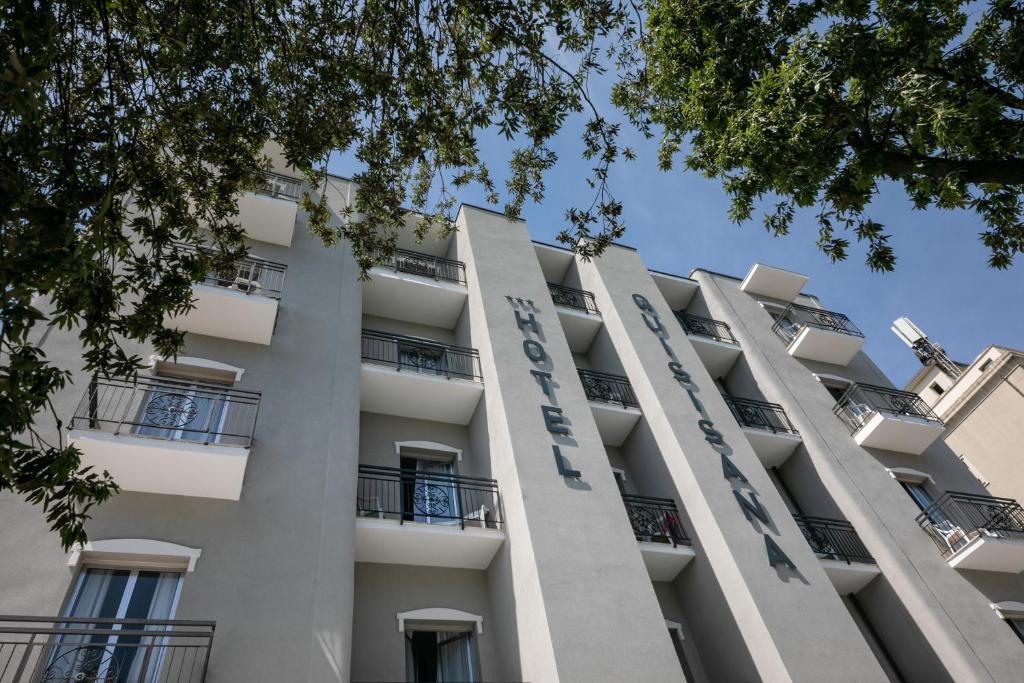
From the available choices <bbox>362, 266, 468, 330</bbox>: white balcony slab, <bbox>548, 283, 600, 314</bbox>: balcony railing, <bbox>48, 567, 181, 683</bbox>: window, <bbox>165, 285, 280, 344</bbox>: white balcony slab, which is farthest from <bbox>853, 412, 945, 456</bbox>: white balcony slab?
<bbox>48, 567, 181, 683</bbox>: window

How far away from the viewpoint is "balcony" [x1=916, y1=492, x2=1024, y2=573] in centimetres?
1371

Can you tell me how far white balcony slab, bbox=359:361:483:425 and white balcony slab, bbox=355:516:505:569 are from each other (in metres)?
3.05

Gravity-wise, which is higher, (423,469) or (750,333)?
(750,333)

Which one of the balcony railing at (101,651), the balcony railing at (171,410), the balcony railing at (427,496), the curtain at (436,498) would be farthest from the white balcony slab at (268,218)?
the balcony railing at (101,651)

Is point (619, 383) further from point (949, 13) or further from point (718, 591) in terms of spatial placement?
point (949, 13)

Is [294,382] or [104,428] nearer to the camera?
[104,428]

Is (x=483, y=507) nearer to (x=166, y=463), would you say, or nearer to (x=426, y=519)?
(x=426, y=519)

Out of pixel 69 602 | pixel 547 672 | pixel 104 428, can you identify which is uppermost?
pixel 104 428

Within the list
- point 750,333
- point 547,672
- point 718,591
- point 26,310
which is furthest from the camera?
point 750,333

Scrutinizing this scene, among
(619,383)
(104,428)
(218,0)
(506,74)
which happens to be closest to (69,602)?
(104,428)

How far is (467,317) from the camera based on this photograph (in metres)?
16.5

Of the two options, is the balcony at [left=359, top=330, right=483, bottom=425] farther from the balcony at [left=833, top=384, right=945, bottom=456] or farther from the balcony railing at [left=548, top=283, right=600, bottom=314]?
the balcony at [left=833, top=384, right=945, bottom=456]

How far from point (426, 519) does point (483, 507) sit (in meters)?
1.20

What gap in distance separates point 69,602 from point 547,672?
21.4ft
